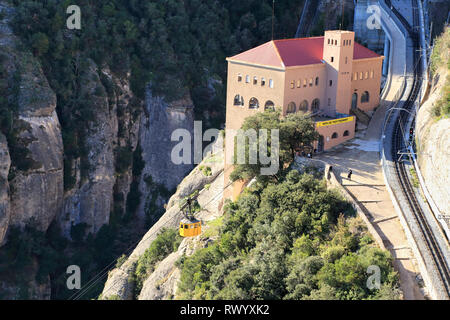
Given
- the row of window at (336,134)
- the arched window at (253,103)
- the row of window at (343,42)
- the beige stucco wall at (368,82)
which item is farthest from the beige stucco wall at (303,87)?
the beige stucco wall at (368,82)

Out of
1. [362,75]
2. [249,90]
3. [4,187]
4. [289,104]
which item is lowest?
[4,187]

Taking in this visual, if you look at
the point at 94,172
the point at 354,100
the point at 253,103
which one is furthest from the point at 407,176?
the point at 94,172

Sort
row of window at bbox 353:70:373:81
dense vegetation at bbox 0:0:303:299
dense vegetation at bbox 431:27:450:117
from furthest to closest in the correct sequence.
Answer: dense vegetation at bbox 0:0:303:299, row of window at bbox 353:70:373:81, dense vegetation at bbox 431:27:450:117

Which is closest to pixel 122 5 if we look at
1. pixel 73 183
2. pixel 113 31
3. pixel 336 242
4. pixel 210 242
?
pixel 113 31

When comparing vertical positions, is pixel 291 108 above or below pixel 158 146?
above

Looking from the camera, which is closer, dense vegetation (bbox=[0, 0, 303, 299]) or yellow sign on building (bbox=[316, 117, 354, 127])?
yellow sign on building (bbox=[316, 117, 354, 127])

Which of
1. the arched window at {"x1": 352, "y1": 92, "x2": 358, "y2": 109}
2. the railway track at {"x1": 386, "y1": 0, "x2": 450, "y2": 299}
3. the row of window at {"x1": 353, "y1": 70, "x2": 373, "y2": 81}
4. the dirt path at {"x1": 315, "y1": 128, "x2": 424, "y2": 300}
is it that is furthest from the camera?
the arched window at {"x1": 352, "y1": 92, "x2": 358, "y2": 109}

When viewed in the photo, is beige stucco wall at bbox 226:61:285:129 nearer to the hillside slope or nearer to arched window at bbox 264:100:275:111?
arched window at bbox 264:100:275:111

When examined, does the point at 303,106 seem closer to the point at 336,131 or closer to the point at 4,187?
the point at 336,131

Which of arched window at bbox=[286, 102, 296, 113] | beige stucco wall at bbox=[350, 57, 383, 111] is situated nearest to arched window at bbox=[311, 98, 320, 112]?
arched window at bbox=[286, 102, 296, 113]
